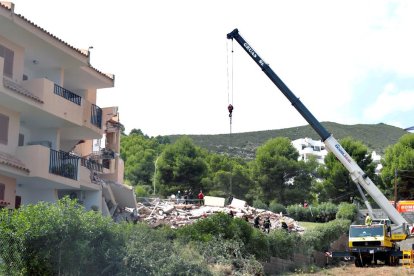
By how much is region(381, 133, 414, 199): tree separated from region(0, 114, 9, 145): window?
46470 mm

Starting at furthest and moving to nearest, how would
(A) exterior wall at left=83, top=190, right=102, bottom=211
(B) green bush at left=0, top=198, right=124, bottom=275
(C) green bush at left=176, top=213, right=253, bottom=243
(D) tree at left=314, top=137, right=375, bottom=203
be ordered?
(D) tree at left=314, top=137, right=375, bottom=203 → (A) exterior wall at left=83, top=190, right=102, bottom=211 → (C) green bush at left=176, top=213, right=253, bottom=243 → (B) green bush at left=0, top=198, right=124, bottom=275

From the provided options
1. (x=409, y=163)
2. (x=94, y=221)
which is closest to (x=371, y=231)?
(x=94, y=221)

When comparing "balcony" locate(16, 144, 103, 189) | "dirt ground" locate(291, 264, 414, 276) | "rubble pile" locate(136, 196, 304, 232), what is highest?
"balcony" locate(16, 144, 103, 189)

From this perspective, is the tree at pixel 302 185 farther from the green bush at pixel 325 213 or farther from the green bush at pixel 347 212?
the green bush at pixel 347 212

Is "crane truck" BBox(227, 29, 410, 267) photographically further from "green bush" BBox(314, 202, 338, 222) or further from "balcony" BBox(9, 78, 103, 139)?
"green bush" BBox(314, 202, 338, 222)

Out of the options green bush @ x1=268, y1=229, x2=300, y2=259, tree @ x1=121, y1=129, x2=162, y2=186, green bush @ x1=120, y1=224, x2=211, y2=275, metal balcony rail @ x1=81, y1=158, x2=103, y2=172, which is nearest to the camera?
green bush @ x1=120, y1=224, x2=211, y2=275

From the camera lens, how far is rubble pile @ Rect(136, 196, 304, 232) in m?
38.0

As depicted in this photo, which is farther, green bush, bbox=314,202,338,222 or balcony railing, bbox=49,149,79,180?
green bush, bbox=314,202,338,222

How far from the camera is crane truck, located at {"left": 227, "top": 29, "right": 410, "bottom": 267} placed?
117 feet

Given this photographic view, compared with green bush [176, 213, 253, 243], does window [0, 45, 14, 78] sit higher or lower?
higher

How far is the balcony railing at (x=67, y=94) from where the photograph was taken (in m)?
28.3

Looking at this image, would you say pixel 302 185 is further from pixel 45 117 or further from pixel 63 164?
pixel 45 117

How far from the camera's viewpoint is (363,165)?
229 feet

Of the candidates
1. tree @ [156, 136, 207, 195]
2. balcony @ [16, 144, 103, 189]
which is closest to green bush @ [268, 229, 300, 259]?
balcony @ [16, 144, 103, 189]
